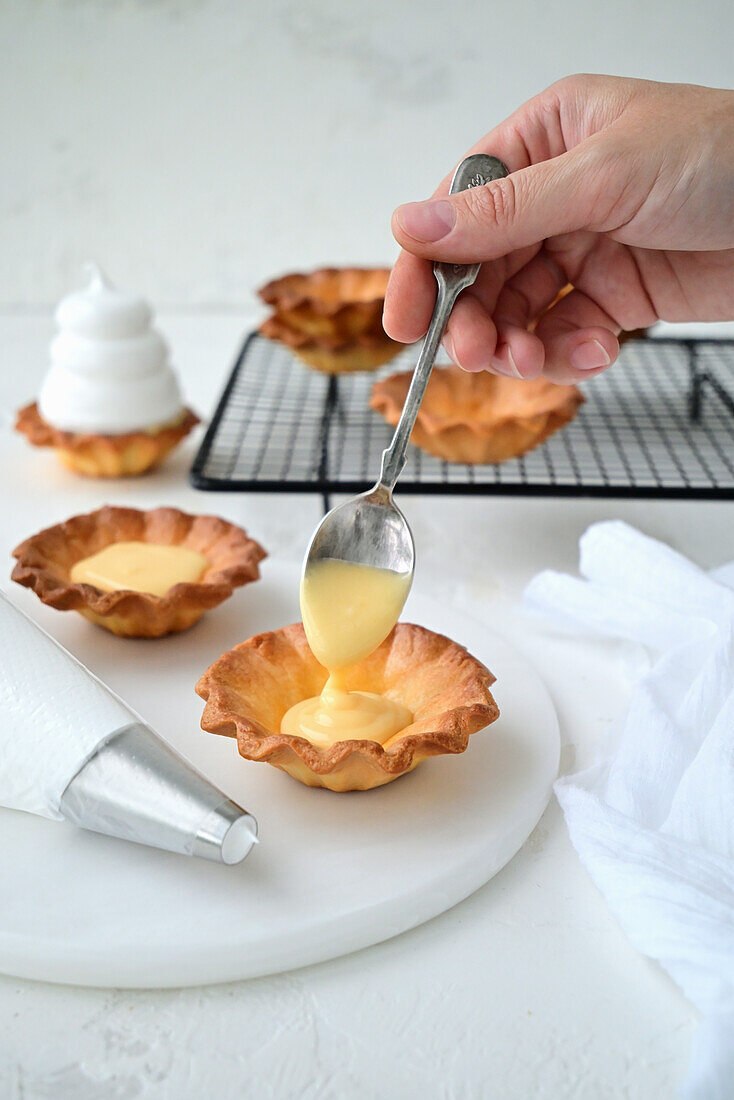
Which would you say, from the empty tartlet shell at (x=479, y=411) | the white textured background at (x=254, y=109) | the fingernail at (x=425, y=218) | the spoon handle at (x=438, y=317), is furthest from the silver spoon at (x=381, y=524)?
the white textured background at (x=254, y=109)

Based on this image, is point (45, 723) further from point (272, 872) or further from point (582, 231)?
point (582, 231)

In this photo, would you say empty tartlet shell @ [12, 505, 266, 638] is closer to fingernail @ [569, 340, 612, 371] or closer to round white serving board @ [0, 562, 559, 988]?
round white serving board @ [0, 562, 559, 988]

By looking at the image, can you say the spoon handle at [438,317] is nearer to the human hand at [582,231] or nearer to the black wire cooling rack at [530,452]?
the human hand at [582,231]

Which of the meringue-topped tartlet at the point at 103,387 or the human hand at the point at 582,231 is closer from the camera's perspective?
the human hand at the point at 582,231

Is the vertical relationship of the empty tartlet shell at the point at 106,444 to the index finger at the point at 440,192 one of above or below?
below

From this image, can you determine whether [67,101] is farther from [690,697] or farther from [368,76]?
[690,697]

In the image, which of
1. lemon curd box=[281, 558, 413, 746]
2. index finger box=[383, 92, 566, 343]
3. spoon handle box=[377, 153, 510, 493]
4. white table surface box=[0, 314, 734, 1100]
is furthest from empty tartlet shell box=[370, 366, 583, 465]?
white table surface box=[0, 314, 734, 1100]
